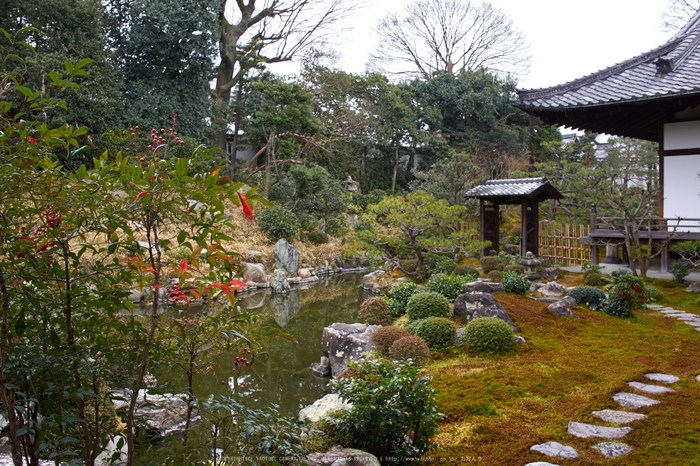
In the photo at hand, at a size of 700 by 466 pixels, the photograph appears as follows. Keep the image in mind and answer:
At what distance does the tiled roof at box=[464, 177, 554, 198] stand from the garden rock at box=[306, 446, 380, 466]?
974 centimetres

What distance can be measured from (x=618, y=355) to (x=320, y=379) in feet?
11.1

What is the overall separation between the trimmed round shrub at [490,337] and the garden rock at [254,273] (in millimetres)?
7882

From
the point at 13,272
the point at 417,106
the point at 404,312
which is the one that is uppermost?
the point at 417,106

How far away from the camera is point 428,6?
24.4m

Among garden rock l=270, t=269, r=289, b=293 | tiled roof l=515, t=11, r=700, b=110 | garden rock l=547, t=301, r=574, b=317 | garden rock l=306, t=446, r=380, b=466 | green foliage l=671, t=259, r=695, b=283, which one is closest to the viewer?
garden rock l=306, t=446, r=380, b=466

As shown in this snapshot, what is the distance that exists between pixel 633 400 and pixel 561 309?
3065 millimetres

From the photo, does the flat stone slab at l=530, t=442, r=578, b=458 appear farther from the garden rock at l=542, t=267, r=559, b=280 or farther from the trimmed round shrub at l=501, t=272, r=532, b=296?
the garden rock at l=542, t=267, r=559, b=280

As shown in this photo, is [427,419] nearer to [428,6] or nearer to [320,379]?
[320,379]

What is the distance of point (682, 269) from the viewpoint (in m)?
7.98

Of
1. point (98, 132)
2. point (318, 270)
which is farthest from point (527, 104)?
point (98, 132)

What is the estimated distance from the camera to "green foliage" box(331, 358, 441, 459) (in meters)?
2.62

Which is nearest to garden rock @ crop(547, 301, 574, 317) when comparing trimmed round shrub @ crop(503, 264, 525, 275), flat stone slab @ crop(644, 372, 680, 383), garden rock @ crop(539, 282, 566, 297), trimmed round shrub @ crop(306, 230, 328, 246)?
garden rock @ crop(539, 282, 566, 297)

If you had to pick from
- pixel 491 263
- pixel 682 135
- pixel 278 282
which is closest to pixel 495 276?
pixel 491 263

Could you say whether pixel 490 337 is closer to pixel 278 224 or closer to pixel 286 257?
pixel 286 257
